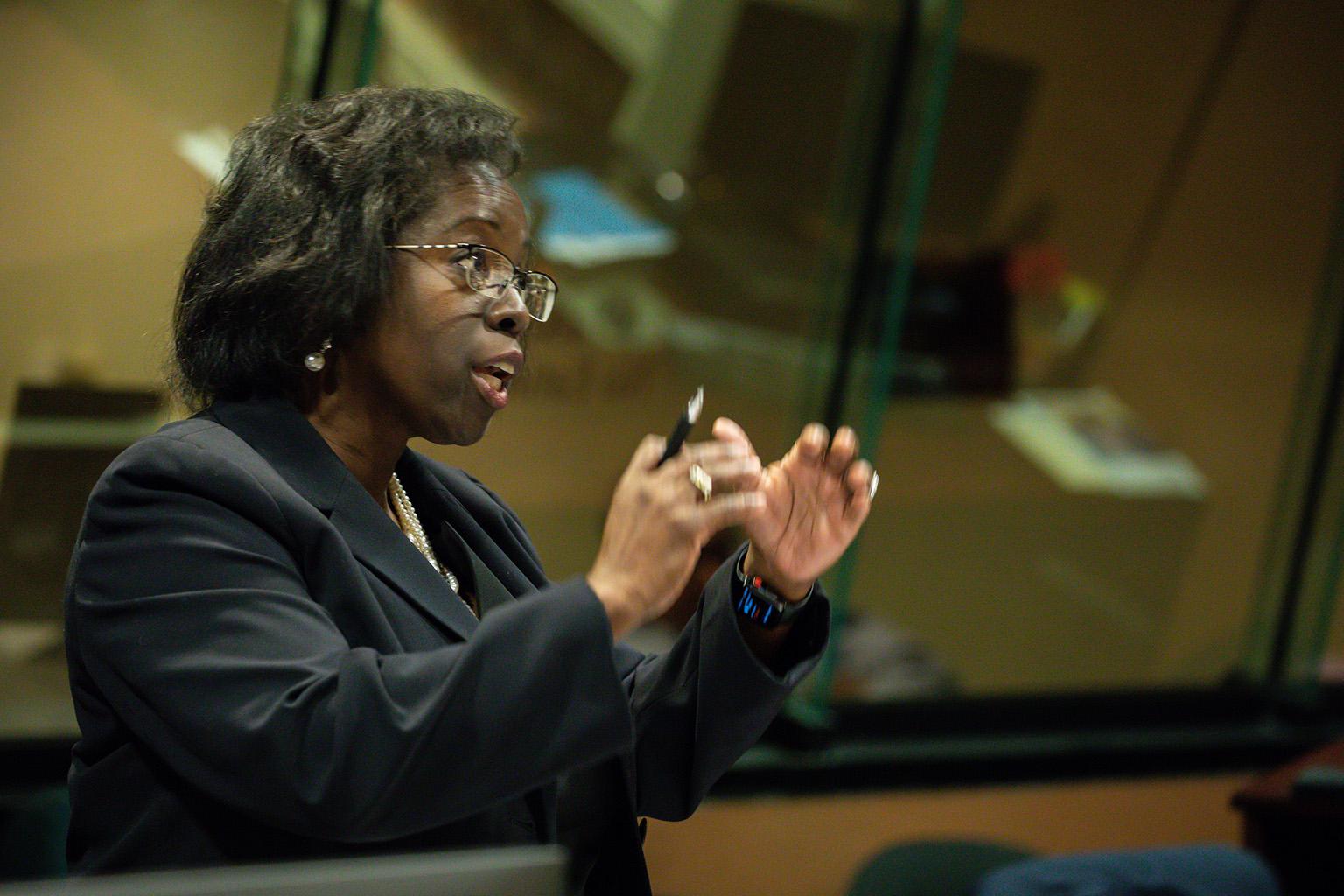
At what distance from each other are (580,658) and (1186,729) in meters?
3.28

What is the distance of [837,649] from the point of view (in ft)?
11.8

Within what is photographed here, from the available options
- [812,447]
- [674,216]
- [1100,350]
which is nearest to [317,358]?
[812,447]

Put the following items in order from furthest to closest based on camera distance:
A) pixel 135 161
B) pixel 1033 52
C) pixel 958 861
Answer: pixel 1033 52
pixel 135 161
pixel 958 861

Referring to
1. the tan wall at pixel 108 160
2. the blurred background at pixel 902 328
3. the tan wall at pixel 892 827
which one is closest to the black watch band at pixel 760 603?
the blurred background at pixel 902 328

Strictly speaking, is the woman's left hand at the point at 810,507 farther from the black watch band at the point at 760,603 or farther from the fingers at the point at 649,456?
the fingers at the point at 649,456

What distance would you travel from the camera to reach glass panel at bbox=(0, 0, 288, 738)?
101 inches

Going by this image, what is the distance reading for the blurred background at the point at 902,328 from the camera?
266cm

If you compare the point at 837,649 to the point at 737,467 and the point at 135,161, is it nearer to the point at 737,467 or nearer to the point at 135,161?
the point at 135,161

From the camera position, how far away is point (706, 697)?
61.7 inches

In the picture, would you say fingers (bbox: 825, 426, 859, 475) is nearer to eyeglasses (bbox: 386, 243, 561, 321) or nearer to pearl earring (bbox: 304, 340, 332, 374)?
eyeglasses (bbox: 386, 243, 561, 321)

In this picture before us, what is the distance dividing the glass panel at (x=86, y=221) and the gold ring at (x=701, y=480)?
→ 167 cm

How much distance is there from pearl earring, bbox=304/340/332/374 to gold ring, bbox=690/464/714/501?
1.54ft

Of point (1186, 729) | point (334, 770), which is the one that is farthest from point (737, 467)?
point (1186, 729)

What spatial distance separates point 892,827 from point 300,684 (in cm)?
263
